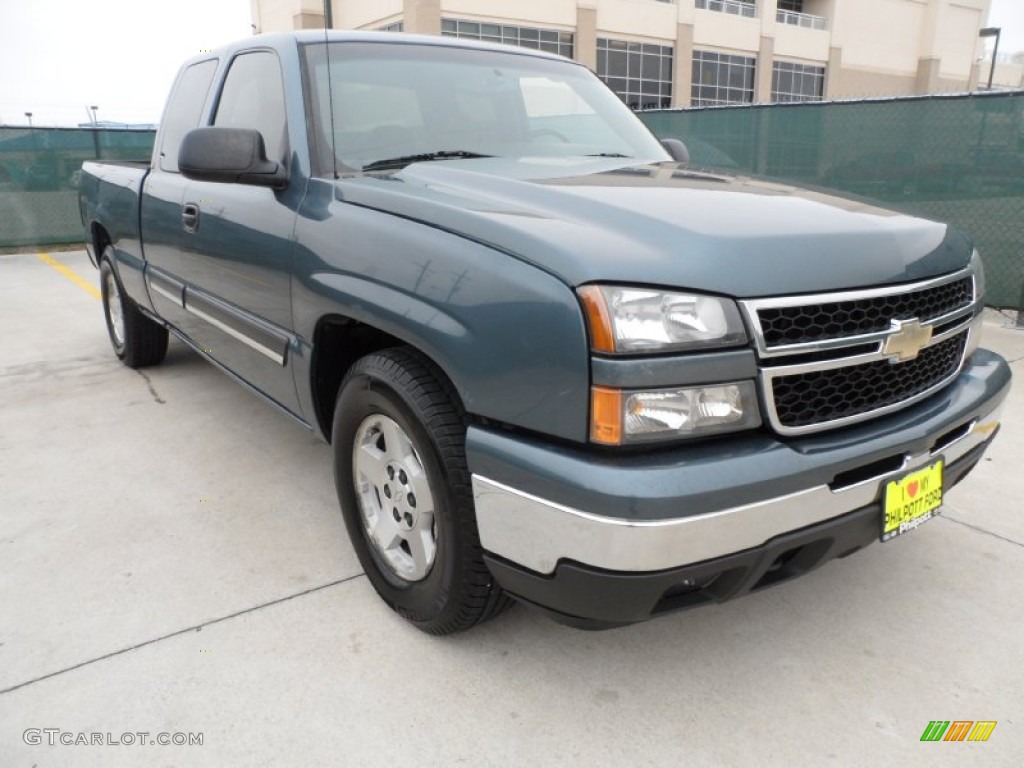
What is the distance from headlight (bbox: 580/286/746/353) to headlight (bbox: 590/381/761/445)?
0.33 ft

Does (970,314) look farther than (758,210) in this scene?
Yes

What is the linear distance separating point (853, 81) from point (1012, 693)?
52.5 m

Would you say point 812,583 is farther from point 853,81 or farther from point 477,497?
point 853,81

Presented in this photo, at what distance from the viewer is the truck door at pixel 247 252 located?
9.43ft

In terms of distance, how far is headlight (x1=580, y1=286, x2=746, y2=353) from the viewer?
1.77m

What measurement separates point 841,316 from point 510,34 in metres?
33.1

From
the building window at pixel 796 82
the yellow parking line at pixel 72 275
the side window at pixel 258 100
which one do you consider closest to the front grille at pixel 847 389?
the side window at pixel 258 100

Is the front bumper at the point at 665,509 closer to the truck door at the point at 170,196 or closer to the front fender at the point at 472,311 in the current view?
the front fender at the point at 472,311

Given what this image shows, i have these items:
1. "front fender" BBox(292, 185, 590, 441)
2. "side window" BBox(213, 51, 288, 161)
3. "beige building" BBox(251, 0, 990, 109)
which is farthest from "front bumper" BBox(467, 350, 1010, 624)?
"beige building" BBox(251, 0, 990, 109)

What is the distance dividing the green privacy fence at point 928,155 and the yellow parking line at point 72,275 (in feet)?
21.8

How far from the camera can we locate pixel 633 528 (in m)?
1.70

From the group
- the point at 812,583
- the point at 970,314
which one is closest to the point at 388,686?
the point at 812,583

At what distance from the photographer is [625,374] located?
1.75 metres

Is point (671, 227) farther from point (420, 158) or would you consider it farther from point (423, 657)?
point (423, 657)
